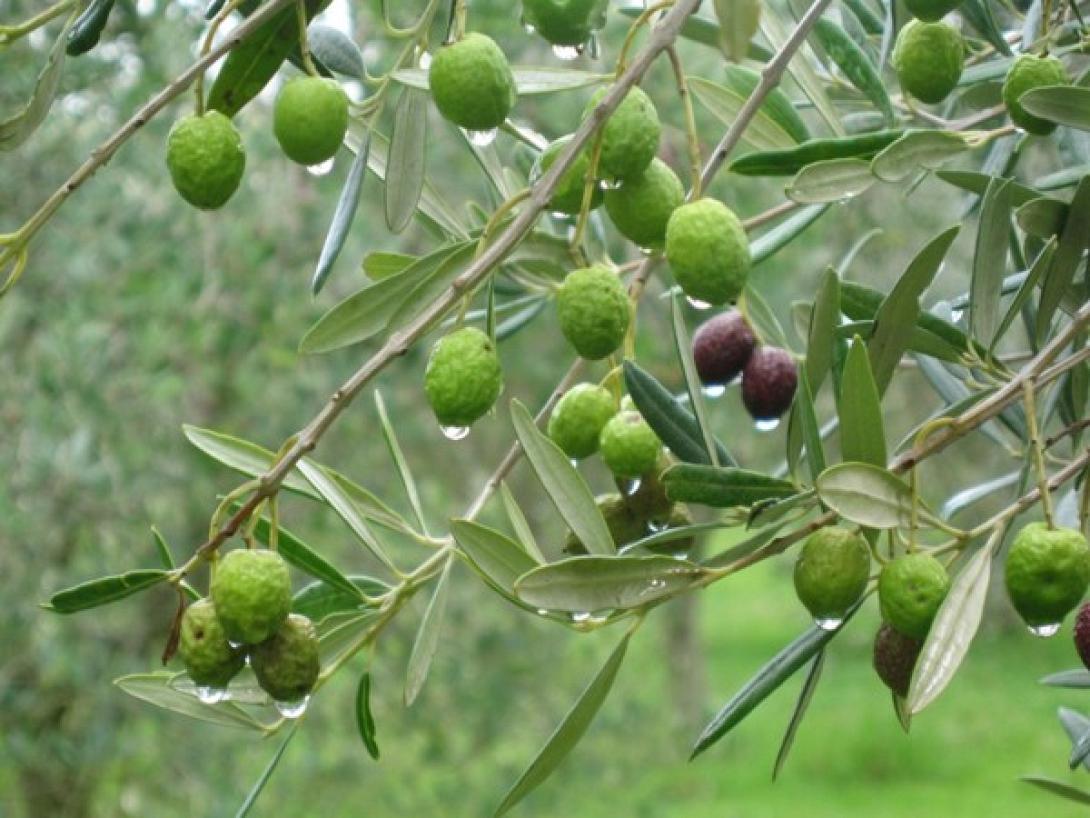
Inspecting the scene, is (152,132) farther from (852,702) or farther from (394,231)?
(852,702)

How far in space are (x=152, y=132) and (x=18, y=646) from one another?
4.51 feet

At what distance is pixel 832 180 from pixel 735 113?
209 mm

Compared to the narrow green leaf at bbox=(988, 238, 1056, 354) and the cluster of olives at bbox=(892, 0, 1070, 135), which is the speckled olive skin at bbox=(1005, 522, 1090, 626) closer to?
the narrow green leaf at bbox=(988, 238, 1056, 354)

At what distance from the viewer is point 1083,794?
4.65ft

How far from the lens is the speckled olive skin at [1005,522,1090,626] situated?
3.28 ft

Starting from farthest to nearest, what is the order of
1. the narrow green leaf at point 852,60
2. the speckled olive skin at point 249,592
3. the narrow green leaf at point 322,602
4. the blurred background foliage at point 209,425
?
the blurred background foliage at point 209,425 → the narrow green leaf at point 852,60 → the narrow green leaf at point 322,602 → the speckled olive skin at point 249,592

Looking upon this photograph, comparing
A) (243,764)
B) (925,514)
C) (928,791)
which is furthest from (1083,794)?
(928,791)

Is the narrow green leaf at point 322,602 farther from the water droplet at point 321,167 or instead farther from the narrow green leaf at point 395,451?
the water droplet at point 321,167

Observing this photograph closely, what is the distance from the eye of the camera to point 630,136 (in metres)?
1.01

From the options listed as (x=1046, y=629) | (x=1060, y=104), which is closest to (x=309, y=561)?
(x=1046, y=629)

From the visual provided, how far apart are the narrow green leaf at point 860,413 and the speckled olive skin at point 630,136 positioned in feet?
0.61

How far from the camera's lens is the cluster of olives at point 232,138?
40.4 inches

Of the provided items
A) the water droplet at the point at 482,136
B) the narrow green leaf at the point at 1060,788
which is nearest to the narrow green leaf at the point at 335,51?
the water droplet at the point at 482,136

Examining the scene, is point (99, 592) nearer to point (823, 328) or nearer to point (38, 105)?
point (38, 105)
